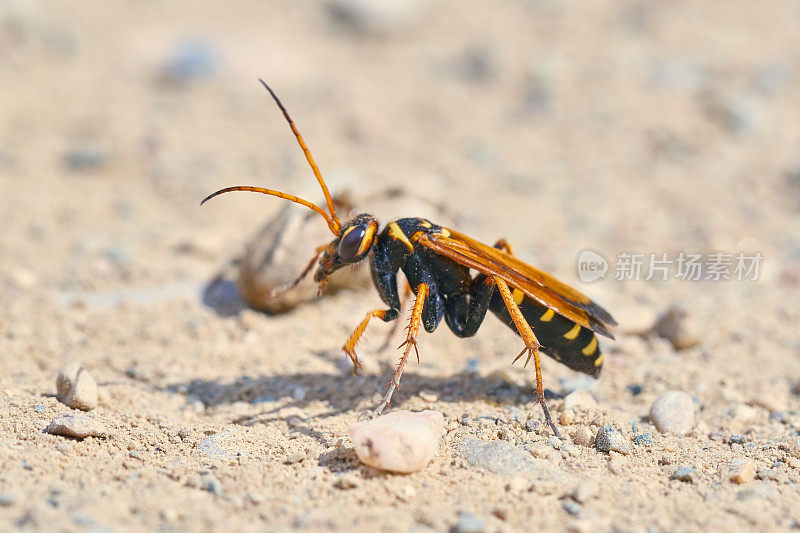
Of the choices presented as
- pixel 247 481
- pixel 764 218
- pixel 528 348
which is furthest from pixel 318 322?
pixel 764 218

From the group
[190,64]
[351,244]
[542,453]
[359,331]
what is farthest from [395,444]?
[190,64]

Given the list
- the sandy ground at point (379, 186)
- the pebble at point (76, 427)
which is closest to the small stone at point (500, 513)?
the sandy ground at point (379, 186)

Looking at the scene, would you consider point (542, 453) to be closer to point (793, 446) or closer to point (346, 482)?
point (346, 482)

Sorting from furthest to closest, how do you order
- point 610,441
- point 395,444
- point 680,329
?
point 680,329 → point 610,441 → point 395,444

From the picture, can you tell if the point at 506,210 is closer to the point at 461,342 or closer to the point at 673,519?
the point at 461,342

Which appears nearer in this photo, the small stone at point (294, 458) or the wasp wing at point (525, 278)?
the small stone at point (294, 458)

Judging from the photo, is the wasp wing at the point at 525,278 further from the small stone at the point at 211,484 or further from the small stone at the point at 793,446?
the small stone at the point at 211,484
